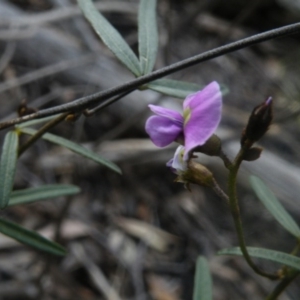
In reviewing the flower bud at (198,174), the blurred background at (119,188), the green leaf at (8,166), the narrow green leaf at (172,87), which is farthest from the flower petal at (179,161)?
the blurred background at (119,188)

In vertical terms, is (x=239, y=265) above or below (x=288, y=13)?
below

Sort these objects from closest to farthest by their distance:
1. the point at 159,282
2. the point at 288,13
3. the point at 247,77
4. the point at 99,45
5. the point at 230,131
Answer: the point at 159,282
the point at 230,131
the point at 99,45
the point at 247,77
the point at 288,13

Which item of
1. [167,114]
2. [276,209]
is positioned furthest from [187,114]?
[276,209]

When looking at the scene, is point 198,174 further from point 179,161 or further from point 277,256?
point 277,256

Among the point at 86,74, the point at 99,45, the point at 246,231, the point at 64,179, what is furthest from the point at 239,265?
the point at 99,45

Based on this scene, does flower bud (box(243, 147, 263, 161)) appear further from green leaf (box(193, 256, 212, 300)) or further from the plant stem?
green leaf (box(193, 256, 212, 300))

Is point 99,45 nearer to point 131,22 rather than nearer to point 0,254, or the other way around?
point 131,22

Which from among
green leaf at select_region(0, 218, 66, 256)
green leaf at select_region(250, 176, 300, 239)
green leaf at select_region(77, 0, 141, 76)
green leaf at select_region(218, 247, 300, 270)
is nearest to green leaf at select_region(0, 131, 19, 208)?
green leaf at select_region(0, 218, 66, 256)

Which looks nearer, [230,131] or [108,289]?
[108,289]

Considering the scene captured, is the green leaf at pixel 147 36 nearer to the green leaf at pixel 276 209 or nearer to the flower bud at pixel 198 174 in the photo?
the flower bud at pixel 198 174
